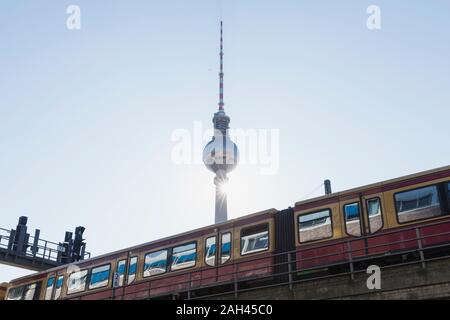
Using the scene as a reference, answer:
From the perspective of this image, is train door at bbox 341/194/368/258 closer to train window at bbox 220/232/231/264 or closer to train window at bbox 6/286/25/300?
train window at bbox 220/232/231/264

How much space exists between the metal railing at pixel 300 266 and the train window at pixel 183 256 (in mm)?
362

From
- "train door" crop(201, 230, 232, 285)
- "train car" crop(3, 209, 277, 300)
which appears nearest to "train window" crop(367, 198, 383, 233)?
"train car" crop(3, 209, 277, 300)

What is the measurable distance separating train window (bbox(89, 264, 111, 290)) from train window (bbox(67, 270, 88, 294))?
1.85 feet

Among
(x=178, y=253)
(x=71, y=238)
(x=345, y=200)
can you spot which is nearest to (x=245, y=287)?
(x=178, y=253)

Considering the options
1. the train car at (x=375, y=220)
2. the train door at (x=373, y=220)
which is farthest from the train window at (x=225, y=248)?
the train door at (x=373, y=220)

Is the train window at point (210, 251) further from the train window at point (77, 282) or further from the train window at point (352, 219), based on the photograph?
the train window at point (77, 282)

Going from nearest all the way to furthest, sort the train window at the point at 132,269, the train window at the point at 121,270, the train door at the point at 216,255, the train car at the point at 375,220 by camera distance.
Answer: the train car at the point at 375,220
the train door at the point at 216,255
the train window at the point at 132,269
the train window at the point at 121,270

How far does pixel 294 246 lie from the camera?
676 inches

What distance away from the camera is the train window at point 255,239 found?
1775 cm

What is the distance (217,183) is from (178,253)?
2719 inches

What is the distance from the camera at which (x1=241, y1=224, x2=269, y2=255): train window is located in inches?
699
